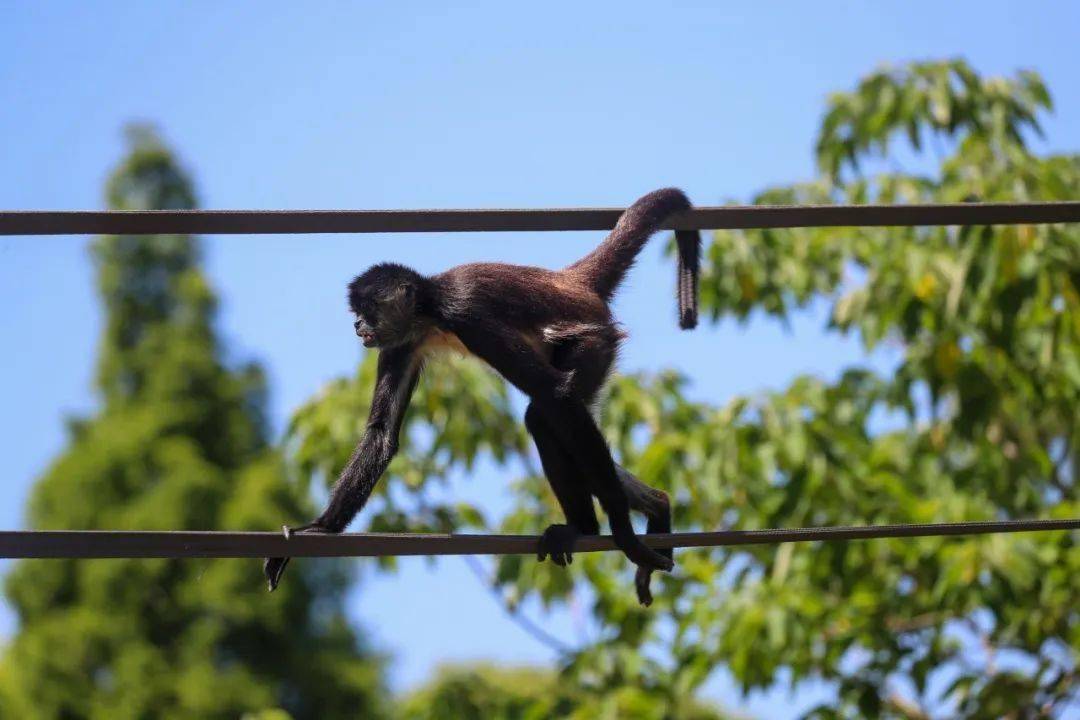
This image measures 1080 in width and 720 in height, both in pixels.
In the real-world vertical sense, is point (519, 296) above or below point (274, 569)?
above

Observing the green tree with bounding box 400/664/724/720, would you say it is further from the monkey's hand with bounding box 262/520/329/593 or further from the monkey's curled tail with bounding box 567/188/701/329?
the monkey's hand with bounding box 262/520/329/593

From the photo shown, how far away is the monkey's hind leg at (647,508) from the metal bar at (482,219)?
117 centimetres

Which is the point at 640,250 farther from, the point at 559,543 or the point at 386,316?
the point at 559,543

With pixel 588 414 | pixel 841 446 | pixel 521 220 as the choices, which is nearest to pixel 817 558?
pixel 841 446

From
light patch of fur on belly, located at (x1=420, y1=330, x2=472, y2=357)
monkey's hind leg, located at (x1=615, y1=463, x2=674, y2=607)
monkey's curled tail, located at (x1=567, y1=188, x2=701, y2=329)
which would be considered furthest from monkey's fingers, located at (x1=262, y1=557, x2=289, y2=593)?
monkey's curled tail, located at (x1=567, y1=188, x2=701, y2=329)

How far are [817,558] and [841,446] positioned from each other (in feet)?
2.29

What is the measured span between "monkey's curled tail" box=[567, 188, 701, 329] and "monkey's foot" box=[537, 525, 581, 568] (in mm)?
1157

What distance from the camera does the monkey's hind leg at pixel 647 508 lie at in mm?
6275

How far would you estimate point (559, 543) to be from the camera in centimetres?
565

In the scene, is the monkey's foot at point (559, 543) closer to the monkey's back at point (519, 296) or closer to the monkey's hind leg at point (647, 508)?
the monkey's hind leg at point (647, 508)

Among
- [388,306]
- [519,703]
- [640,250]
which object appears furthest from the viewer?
[519,703]

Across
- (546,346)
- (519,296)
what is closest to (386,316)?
(519,296)

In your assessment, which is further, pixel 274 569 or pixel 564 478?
pixel 564 478

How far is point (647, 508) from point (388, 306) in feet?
4.74
